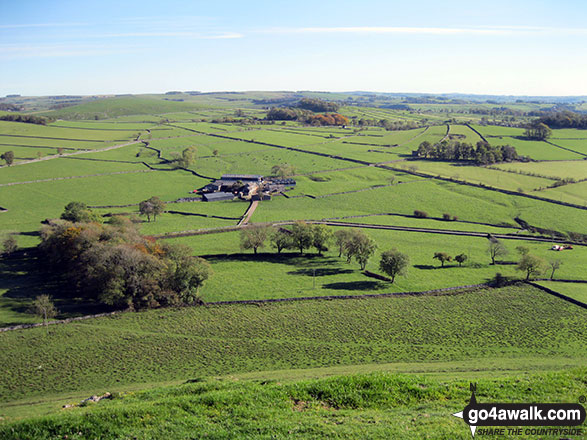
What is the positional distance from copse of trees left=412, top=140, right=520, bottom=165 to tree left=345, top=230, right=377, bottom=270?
110913mm

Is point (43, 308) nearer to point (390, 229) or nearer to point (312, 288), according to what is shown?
point (312, 288)

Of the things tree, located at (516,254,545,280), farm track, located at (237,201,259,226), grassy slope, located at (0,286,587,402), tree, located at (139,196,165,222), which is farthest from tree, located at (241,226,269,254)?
tree, located at (516,254,545,280)

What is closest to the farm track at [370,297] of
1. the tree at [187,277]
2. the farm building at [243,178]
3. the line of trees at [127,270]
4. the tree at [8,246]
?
the tree at [187,277]

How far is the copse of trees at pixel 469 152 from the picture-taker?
16182 centimetres

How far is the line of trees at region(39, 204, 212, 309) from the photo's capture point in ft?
183

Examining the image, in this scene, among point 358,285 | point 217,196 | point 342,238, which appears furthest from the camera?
point 217,196

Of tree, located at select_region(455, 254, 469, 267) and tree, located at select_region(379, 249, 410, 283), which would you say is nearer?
tree, located at select_region(379, 249, 410, 283)

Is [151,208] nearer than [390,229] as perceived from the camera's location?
No

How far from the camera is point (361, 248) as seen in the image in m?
71.9

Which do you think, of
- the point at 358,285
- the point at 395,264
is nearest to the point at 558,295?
the point at 395,264

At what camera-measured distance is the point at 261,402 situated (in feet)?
84.0

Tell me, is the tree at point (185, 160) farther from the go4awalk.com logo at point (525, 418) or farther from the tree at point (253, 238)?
the go4awalk.com logo at point (525, 418)

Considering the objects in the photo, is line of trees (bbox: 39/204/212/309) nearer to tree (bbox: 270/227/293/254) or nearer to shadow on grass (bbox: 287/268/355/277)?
shadow on grass (bbox: 287/268/355/277)

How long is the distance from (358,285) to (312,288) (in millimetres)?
7895
